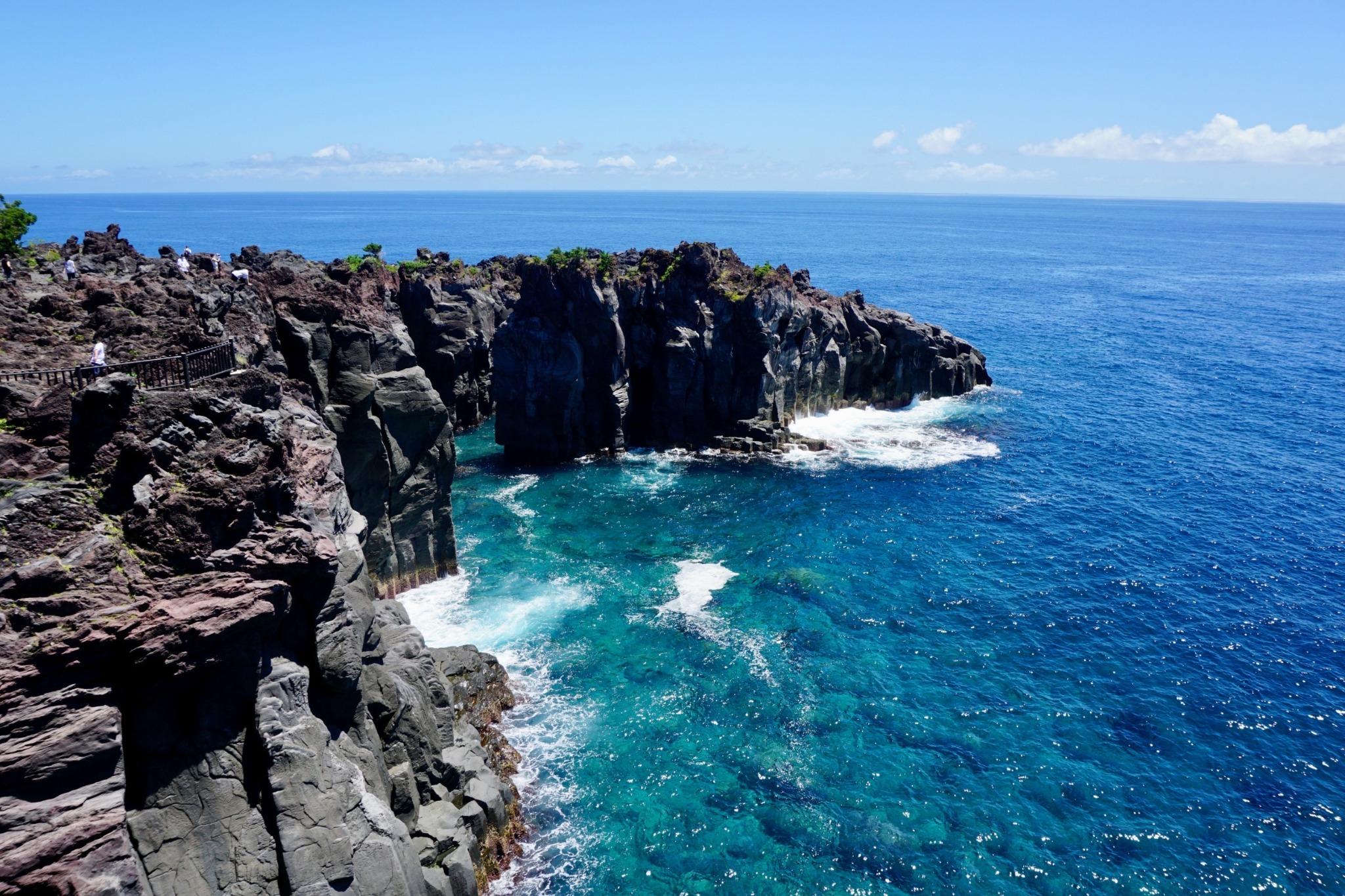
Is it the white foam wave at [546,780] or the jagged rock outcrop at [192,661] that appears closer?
the jagged rock outcrop at [192,661]

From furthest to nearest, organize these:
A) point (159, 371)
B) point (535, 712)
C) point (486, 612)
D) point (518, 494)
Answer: point (518, 494) → point (486, 612) → point (535, 712) → point (159, 371)

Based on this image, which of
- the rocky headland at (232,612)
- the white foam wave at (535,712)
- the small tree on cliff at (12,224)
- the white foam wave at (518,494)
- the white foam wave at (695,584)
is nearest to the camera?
the rocky headland at (232,612)

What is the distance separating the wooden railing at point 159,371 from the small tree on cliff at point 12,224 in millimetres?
31895

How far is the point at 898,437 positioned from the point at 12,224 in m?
78.9

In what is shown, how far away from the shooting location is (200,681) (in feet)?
67.9

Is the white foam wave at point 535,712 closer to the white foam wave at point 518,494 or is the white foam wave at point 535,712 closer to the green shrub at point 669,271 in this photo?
the white foam wave at point 518,494

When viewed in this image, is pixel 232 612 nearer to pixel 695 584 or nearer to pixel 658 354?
pixel 695 584

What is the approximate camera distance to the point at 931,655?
45594 millimetres

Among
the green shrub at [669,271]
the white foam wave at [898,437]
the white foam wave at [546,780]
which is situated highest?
the green shrub at [669,271]

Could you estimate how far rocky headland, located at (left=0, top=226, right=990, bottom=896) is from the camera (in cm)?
1838

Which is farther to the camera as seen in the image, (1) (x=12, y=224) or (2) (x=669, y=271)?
(2) (x=669, y=271)

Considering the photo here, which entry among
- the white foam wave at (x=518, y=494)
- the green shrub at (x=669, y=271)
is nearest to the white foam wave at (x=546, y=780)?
the white foam wave at (x=518, y=494)

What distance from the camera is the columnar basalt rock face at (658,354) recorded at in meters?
76.6

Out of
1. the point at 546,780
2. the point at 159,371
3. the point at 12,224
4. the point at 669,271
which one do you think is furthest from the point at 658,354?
the point at 159,371
